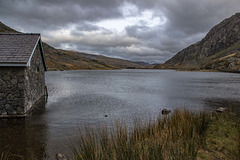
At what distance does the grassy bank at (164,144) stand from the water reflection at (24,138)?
7.01 ft

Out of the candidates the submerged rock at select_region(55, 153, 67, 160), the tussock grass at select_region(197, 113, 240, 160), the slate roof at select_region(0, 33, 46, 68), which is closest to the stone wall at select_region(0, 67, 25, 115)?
the slate roof at select_region(0, 33, 46, 68)

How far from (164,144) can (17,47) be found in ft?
44.3

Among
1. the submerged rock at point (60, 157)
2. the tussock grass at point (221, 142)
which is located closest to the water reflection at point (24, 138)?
the submerged rock at point (60, 157)

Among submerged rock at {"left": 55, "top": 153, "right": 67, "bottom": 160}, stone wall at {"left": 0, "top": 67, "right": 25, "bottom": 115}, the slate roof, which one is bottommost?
submerged rock at {"left": 55, "top": 153, "right": 67, "bottom": 160}

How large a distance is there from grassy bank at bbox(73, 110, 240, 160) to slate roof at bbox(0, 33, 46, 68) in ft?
27.7

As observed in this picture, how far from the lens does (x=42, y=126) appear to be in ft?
39.1

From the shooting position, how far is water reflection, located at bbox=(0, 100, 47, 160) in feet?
26.3

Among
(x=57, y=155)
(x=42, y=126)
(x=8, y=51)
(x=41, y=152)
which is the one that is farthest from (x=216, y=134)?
(x=8, y=51)

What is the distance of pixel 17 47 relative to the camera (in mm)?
14266

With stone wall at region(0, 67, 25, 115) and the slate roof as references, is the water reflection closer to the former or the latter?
stone wall at region(0, 67, 25, 115)

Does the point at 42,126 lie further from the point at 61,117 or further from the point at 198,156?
the point at 198,156

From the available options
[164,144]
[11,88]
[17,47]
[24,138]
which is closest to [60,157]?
[24,138]

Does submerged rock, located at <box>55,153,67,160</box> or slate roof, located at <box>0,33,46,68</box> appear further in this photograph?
slate roof, located at <box>0,33,46,68</box>

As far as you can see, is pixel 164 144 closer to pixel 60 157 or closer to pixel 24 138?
pixel 60 157
